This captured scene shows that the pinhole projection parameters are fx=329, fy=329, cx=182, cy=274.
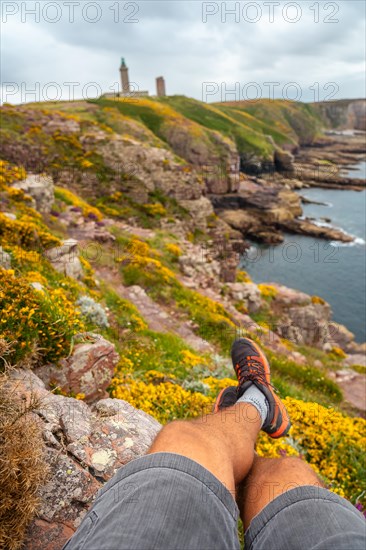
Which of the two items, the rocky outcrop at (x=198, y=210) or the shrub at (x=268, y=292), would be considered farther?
the rocky outcrop at (x=198, y=210)

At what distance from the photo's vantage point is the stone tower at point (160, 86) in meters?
102

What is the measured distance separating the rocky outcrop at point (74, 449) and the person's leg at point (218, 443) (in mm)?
972

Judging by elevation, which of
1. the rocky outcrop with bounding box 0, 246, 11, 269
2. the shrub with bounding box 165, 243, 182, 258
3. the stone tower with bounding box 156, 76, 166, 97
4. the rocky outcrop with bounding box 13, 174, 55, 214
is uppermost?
the stone tower with bounding box 156, 76, 166, 97

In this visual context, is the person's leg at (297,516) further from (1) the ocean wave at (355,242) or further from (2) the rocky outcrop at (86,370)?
(1) the ocean wave at (355,242)

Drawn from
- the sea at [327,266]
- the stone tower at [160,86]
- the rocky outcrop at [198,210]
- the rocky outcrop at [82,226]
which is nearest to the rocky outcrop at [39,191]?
the rocky outcrop at [82,226]

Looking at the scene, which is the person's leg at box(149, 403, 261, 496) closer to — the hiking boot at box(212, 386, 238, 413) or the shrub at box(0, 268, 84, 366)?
the hiking boot at box(212, 386, 238, 413)

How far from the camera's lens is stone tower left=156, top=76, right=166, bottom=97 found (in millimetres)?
102394

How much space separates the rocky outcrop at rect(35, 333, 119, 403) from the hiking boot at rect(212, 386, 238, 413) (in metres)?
1.89

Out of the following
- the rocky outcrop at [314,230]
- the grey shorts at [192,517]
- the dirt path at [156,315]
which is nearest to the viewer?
the grey shorts at [192,517]

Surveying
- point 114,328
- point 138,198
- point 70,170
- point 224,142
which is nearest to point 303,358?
point 114,328

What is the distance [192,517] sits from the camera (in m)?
2.13

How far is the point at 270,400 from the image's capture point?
17.2 feet

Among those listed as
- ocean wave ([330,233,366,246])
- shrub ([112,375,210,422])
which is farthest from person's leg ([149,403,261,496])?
ocean wave ([330,233,366,246])

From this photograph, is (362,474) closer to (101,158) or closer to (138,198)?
(138,198)
